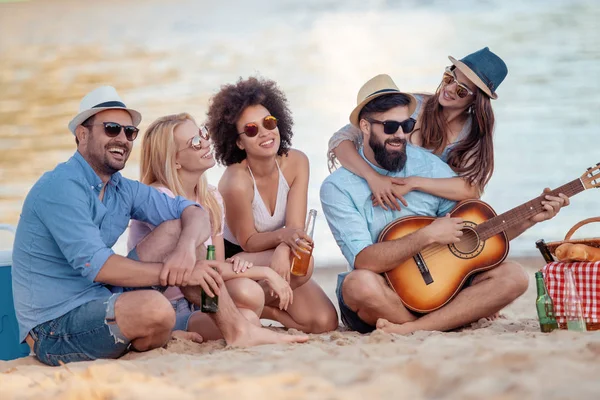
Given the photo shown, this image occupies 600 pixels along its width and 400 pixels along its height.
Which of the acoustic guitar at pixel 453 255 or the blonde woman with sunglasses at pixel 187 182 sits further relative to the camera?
the acoustic guitar at pixel 453 255

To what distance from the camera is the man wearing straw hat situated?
3340 mm

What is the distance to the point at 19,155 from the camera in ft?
35.1

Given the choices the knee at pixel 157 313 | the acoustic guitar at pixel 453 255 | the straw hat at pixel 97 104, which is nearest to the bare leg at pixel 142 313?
the knee at pixel 157 313

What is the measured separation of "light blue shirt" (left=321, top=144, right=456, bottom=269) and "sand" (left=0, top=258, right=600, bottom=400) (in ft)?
3.54

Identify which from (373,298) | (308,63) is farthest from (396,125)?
(308,63)

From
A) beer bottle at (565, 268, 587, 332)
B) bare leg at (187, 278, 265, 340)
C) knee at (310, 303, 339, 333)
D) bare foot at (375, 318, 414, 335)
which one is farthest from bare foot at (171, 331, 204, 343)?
beer bottle at (565, 268, 587, 332)

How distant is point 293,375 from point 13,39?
10116mm

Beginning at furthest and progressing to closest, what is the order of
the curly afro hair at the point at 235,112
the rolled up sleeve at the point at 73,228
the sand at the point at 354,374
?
the curly afro hair at the point at 235,112
the rolled up sleeve at the point at 73,228
the sand at the point at 354,374

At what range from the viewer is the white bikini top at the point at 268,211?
4453 mm

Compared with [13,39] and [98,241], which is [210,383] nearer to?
[98,241]

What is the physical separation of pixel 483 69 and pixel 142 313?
2.49 metres

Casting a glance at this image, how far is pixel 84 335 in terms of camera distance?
132 inches

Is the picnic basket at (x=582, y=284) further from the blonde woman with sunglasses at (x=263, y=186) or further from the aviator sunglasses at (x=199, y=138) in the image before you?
the aviator sunglasses at (x=199, y=138)

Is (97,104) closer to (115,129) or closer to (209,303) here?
(115,129)
